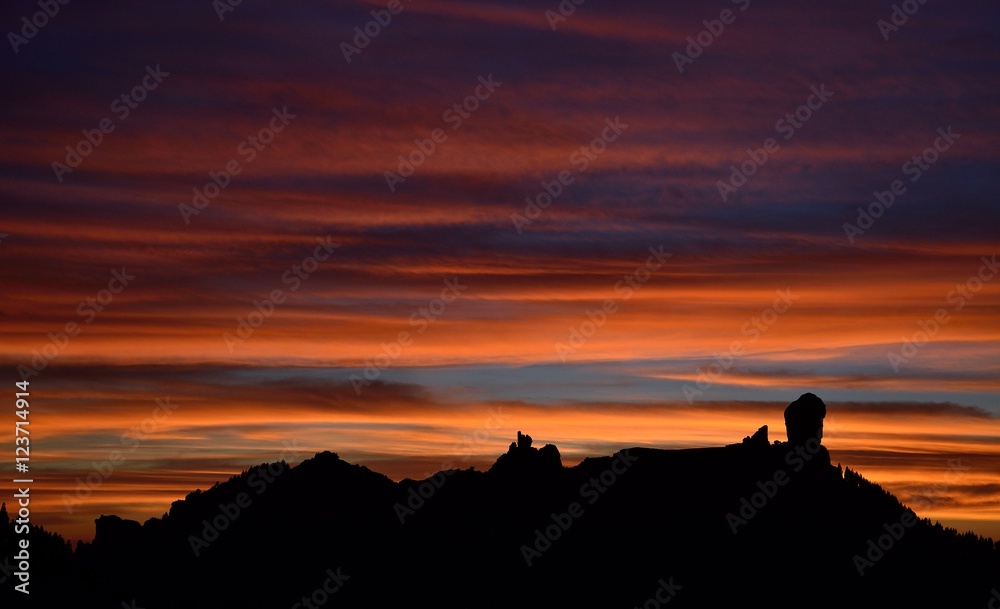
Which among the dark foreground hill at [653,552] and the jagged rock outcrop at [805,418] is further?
the dark foreground hill at [653,552]

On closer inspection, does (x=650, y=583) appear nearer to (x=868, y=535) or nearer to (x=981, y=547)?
(x=868, y=535)

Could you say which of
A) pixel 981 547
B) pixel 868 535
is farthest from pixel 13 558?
pixel 981 547

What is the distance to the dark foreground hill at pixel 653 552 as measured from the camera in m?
156

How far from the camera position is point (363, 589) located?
19075cm

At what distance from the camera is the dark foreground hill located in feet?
511

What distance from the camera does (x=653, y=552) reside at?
543 feet

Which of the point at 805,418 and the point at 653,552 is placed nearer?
the point at 805,418

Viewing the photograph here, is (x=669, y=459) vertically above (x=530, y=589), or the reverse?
(x=669, y=459)

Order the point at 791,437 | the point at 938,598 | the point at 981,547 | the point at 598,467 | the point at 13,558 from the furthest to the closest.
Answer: the point at 598,467
the point at 981,547
the point at 938,598
the point at 791,437
the point at 13,558

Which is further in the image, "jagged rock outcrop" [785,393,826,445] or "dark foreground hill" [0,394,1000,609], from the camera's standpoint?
"dark foreground hill" [0,394,1000,609]

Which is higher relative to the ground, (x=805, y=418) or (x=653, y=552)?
(x=805, y=418)

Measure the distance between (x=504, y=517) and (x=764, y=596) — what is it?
5438 cm

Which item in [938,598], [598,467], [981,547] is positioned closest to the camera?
[938,598]

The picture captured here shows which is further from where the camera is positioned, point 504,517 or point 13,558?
point 504,517
